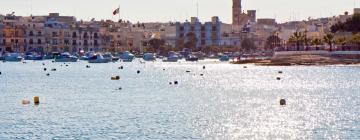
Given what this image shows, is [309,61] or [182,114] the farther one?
[309,61]

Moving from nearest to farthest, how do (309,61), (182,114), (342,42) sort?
(182,114) → (309,61) → (342,42)

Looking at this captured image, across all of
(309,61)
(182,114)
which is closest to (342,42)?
(309,61)

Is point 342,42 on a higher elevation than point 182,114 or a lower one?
higher

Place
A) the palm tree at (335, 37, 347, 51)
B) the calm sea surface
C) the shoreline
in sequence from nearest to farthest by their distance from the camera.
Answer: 1. the calm sea surface
2. the shoreline
3. the palm tree at (335, 37, 347, 51)

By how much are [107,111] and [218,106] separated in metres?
9.55

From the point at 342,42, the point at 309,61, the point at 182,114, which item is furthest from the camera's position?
the point at 342,42

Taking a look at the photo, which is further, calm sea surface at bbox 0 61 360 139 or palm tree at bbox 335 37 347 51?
palm tree at bbox 335 37 347 51

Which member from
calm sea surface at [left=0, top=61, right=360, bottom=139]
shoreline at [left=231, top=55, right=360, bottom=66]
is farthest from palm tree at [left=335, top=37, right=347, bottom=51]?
calm sea surface at [left=0, top=61, right=360, bottom=139]

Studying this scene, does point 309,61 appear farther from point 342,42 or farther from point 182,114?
point 182,114

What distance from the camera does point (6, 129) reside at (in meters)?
48.4

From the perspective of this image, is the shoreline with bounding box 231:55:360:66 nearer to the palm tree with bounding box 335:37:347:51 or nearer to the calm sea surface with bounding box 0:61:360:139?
the palm tree with bounding box 335:37:347:51

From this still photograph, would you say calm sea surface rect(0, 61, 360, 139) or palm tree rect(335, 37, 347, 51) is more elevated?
palm tree rect(335, 37, 347, 51)

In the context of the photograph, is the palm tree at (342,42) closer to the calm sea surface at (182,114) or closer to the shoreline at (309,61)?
the shoreline at (309,61)

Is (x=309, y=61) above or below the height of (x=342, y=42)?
below
